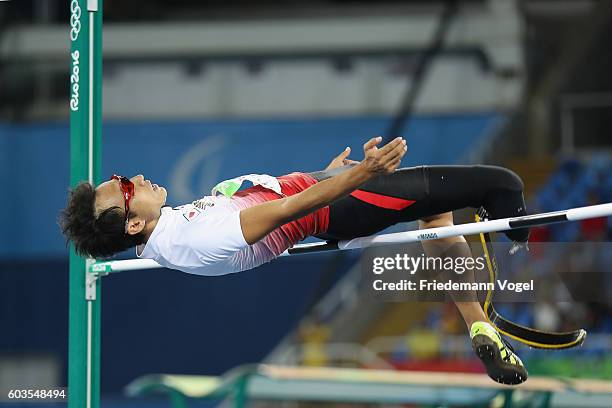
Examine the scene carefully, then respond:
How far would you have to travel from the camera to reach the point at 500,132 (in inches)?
291

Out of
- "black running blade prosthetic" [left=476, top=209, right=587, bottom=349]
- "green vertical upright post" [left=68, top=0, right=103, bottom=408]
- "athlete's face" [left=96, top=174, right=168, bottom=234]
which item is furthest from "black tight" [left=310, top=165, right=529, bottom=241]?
"green vertical upright post" [left=68, top=0, right=103, bottom=408]

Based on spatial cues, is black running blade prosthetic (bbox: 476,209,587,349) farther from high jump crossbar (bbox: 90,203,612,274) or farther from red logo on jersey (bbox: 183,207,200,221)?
red logo on jersey (bbox: 183,207,200,221)

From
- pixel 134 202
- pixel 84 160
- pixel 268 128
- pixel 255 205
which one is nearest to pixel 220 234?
pixel 255 205

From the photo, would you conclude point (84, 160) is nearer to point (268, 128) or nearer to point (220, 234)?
point (220, 234)

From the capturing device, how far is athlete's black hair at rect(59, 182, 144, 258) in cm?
282

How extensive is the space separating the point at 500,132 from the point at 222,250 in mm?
4917

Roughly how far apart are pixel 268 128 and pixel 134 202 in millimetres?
4766

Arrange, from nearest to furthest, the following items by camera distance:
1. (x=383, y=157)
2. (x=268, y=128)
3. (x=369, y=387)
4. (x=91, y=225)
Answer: (x=383, y=157) → (x=91, y=225) → (x=369, y=387) → (x=268, y=128)

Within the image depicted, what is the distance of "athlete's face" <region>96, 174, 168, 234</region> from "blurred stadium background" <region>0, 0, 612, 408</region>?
13.8 feet

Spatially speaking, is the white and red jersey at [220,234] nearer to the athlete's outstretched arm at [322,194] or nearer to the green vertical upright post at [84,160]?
the athlete's outstretched arm at [322,194]

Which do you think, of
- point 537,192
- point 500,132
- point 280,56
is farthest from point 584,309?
point 280,56

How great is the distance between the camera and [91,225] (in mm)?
2838

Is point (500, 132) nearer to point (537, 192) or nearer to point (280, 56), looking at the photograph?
point (537, 192)

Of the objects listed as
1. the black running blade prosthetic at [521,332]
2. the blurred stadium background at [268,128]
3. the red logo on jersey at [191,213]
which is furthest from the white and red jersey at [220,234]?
the blurred stadium background at [268,128]
